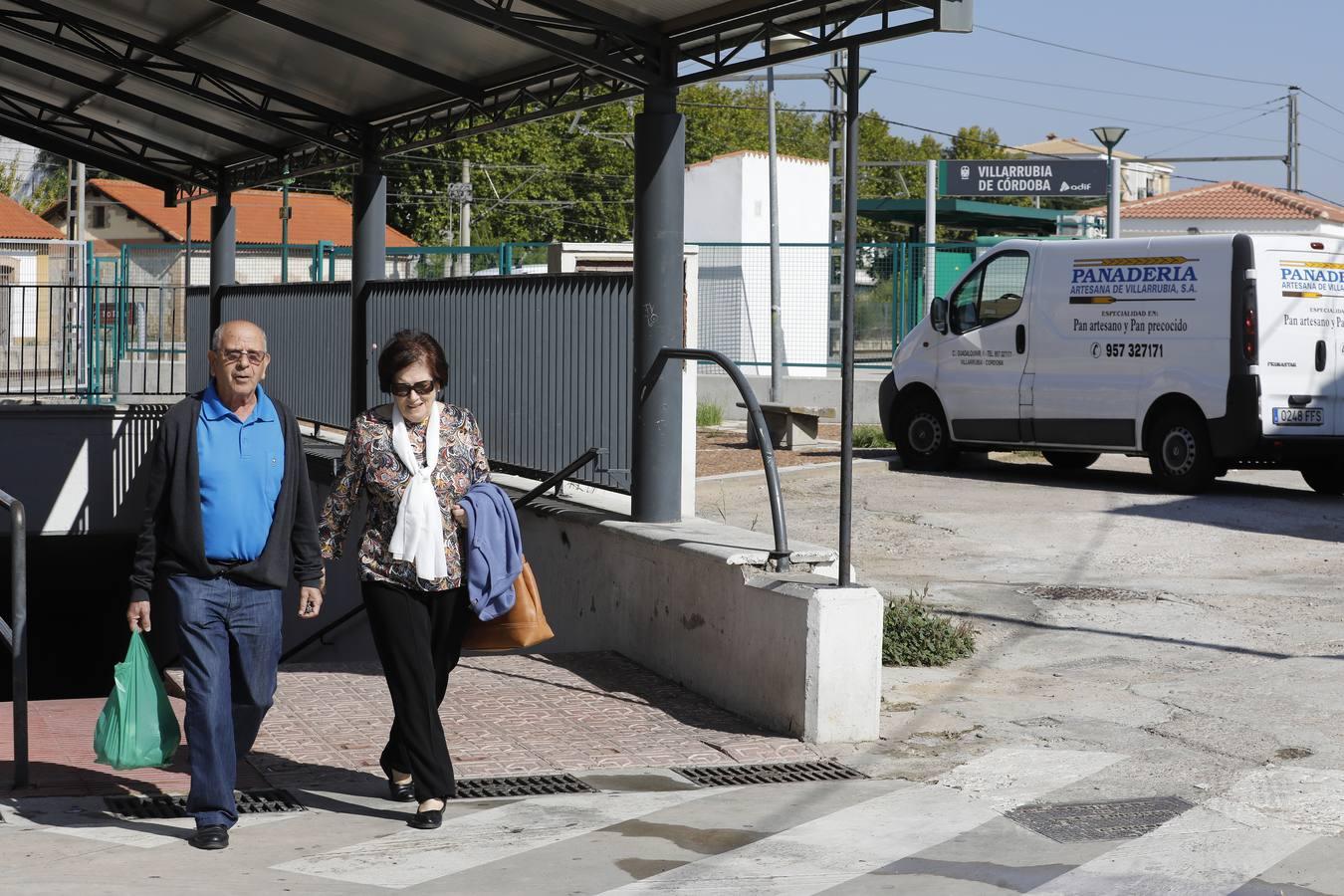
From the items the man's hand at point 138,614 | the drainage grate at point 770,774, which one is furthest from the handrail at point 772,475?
the man's hand at point 138,614

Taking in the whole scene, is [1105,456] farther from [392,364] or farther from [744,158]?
[744,158]

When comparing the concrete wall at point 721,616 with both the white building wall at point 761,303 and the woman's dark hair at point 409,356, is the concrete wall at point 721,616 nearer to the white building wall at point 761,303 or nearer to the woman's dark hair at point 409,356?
the woman's dark hair at point 409,356

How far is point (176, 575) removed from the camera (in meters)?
5.70

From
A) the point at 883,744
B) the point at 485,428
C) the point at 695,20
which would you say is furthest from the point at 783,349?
the point at 883,744

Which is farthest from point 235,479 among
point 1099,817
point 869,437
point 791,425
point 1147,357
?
point 869,437

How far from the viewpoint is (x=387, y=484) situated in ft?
19.2

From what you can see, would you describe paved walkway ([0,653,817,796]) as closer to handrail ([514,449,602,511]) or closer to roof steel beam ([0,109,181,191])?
handrail ([514,449,602,511])

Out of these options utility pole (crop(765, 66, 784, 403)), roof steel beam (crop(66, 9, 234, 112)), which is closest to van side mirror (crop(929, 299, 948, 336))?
utility pole (crop(765, 66, 784, 403))

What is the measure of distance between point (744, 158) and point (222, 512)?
99.4ft

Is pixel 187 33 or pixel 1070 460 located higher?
pixel 187 33

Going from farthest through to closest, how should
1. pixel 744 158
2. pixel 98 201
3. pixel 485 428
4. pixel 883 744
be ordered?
pixel 98 201
pixel 744 158
pixel 485 428
pixel 883 744

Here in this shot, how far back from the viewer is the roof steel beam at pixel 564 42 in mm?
9266

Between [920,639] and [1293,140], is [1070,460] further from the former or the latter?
[1293,140]

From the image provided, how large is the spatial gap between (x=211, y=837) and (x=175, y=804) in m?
0.68
